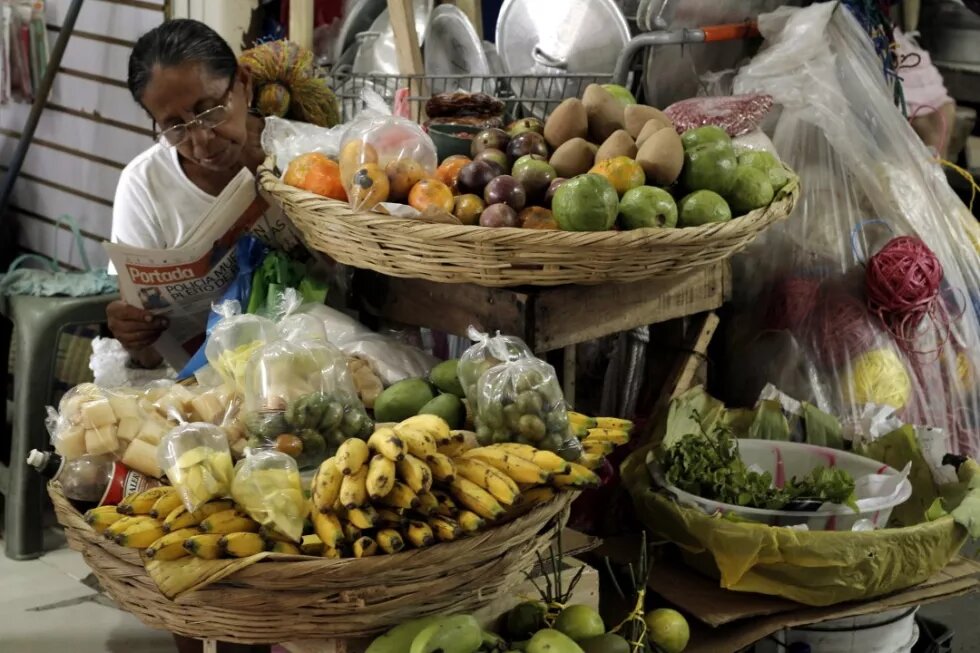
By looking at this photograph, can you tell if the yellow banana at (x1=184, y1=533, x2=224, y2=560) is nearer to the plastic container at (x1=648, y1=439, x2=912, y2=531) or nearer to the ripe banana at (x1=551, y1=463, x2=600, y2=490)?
the ripe banana at (x1=551, y1=463, x2=600, y2=490)

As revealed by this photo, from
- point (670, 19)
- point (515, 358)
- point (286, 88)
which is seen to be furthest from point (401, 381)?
point (670, 19)

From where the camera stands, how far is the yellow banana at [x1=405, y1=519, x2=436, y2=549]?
1566 mm

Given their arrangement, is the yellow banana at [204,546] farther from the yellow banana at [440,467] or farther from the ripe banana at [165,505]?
the yellow banana at [440,467]

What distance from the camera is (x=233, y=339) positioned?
1995mm

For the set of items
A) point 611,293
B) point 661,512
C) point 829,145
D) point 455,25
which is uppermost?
point 455,25

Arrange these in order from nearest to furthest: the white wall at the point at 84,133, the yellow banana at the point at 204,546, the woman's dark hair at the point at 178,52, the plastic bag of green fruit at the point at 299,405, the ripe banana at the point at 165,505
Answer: the yellow banana at the point at 204,546
the ripe banana at the point at 165,505
the plastic bag of green fruit at the point at 299,405
the woman's dark hair at the point at 178,52
the white wall at the point at 84,133

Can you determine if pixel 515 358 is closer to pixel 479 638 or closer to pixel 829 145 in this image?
pixel 479 638

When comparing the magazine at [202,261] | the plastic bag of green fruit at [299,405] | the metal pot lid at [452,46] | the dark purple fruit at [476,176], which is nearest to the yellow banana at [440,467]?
the plastic bag of green fruit at [299,405]

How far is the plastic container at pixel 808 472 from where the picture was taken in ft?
7.04

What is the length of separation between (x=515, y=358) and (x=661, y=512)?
0.55 meters

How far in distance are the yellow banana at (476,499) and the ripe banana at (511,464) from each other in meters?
0.06

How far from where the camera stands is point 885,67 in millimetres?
3279

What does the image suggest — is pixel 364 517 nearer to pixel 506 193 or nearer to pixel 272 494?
pixel 272 494

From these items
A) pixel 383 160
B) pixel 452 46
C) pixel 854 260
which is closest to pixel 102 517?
pixel 383 160
